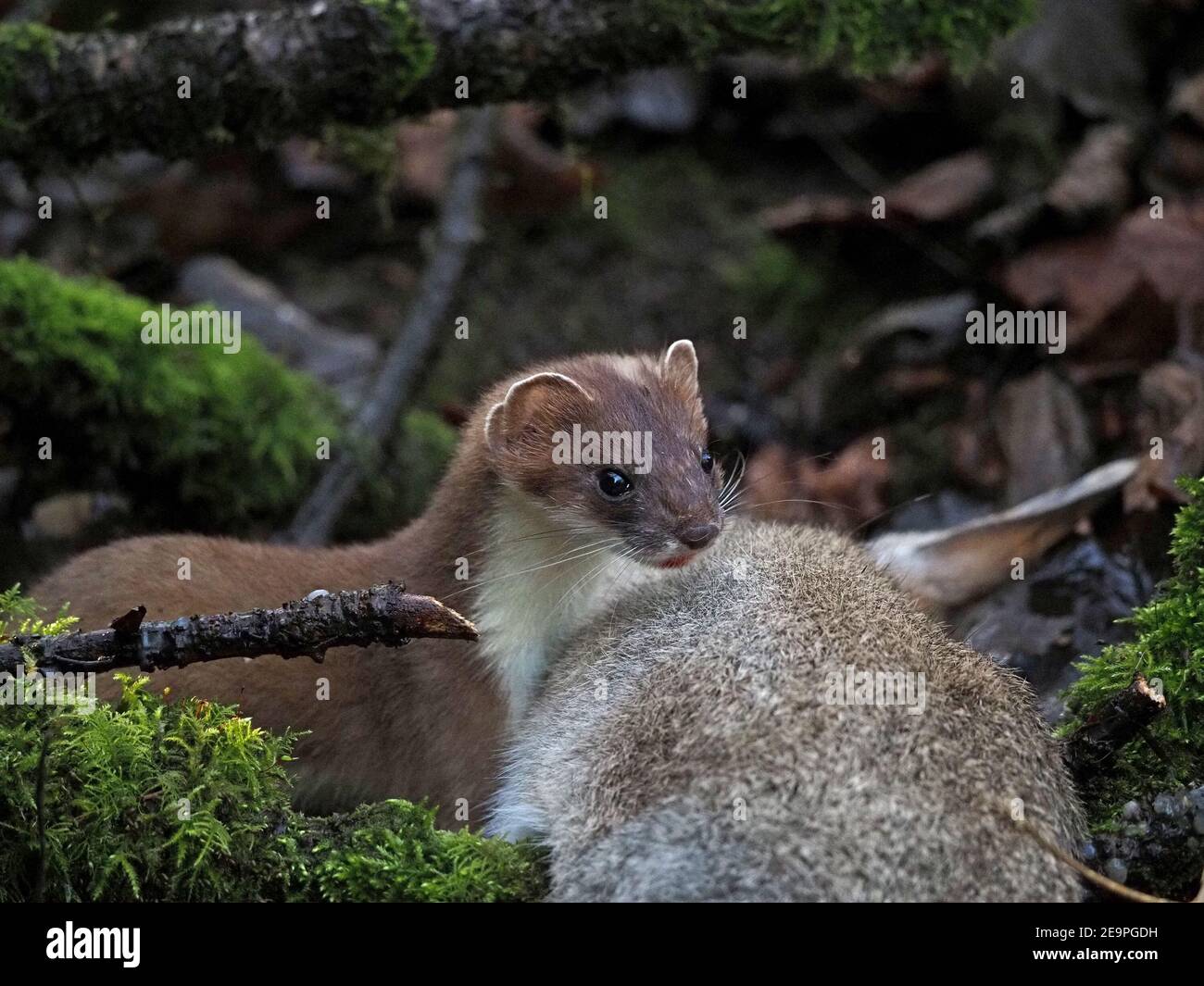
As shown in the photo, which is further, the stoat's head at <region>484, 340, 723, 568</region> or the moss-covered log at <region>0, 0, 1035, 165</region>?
→ the moss-covered log at <region>0, 0, 1035, 165</region>

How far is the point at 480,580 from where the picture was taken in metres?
5.05

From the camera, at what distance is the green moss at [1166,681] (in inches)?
152

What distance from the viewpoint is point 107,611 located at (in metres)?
5.10

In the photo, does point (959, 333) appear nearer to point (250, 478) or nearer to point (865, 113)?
point (865, 113)

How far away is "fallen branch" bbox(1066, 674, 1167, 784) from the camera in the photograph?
3.74 metres

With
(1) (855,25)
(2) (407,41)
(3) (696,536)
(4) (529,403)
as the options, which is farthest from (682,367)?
(2) (407,41)

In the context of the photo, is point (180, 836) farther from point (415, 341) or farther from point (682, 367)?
point (415, 341)

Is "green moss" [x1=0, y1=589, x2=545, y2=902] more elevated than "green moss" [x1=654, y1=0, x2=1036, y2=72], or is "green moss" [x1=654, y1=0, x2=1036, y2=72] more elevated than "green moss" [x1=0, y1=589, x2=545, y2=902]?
"green moss" [x1=654, y1=0, x2=1036, y2=72]

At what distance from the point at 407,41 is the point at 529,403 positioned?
1.61 metres

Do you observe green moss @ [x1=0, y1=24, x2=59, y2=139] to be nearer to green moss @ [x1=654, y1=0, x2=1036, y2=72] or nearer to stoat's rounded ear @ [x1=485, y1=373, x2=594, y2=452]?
stoat's rounded ear @ [x1=485, y1=373, x2=594, y2=452]

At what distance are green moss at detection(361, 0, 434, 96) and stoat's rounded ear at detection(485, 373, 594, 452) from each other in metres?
1.41

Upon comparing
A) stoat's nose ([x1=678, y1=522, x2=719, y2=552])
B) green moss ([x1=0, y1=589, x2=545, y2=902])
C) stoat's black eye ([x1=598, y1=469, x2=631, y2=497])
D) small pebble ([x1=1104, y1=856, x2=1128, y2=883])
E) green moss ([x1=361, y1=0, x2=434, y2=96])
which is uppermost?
green moss ([x1=361, y1=0, x2=434, y2=96])

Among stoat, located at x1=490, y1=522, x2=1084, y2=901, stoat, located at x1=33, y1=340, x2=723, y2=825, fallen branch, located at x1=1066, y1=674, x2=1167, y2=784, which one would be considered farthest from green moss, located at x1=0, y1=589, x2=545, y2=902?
fallen branch, located at x1=1066, y1=674, x2=1167, y2=784

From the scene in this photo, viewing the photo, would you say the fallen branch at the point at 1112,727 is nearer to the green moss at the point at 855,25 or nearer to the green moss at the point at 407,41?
the green moss at the point at 855,25
